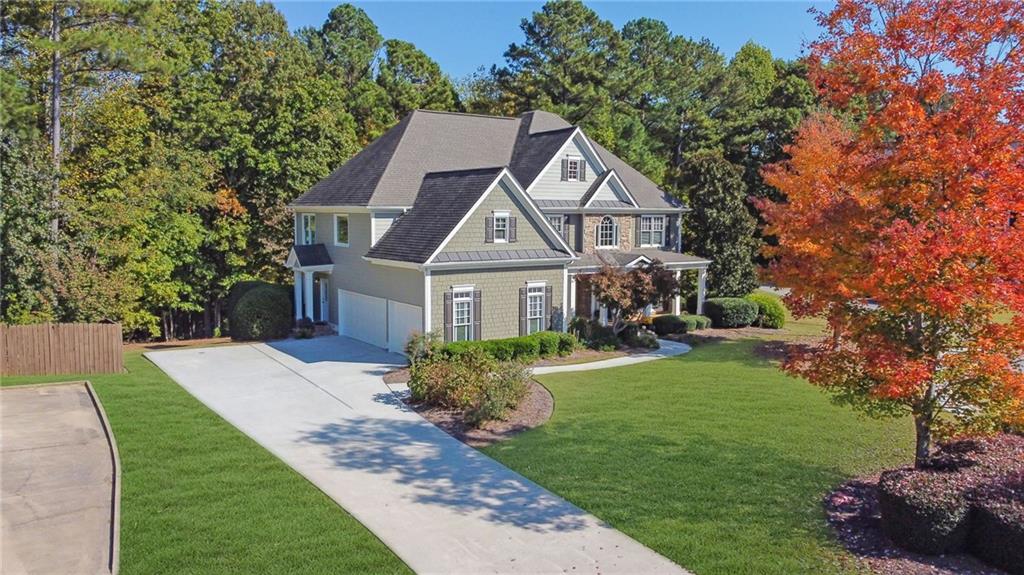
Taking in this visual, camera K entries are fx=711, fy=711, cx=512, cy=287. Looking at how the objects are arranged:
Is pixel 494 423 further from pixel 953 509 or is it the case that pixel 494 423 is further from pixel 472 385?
pixel 953 509

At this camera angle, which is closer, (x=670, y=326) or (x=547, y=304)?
(x=547, y=304)

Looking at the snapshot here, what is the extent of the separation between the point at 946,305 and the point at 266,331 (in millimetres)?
24059

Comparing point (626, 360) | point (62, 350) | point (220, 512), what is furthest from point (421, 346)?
point (220, 512)

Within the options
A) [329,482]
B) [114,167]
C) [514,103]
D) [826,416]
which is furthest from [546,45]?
[329,482]

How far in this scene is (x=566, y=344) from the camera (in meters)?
24.9

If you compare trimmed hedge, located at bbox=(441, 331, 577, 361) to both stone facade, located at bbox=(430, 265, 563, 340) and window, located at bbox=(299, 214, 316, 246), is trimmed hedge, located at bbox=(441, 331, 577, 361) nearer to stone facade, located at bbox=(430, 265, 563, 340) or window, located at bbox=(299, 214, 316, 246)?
stone facade, located at bbox=(430, 265, 563, 340)

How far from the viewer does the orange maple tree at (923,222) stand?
9.84 metres

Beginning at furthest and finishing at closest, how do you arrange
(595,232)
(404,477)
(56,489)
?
1. (595,232)
2. (404,477)
3. (56,489)

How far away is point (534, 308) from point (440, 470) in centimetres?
1288

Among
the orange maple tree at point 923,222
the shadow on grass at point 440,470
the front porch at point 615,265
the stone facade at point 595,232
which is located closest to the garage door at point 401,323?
Result: the front porch at point 615,265

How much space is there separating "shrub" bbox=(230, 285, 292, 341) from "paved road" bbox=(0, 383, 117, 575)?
9.74m

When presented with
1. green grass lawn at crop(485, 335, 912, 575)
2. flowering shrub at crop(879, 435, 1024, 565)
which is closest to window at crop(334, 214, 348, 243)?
green grass lawn at crop(485, 335, 912, 575)

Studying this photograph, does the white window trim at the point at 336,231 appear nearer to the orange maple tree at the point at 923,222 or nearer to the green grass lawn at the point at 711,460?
the green grass lawn at the point at 711,460

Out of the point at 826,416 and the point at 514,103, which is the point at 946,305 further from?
the point at 514,103
